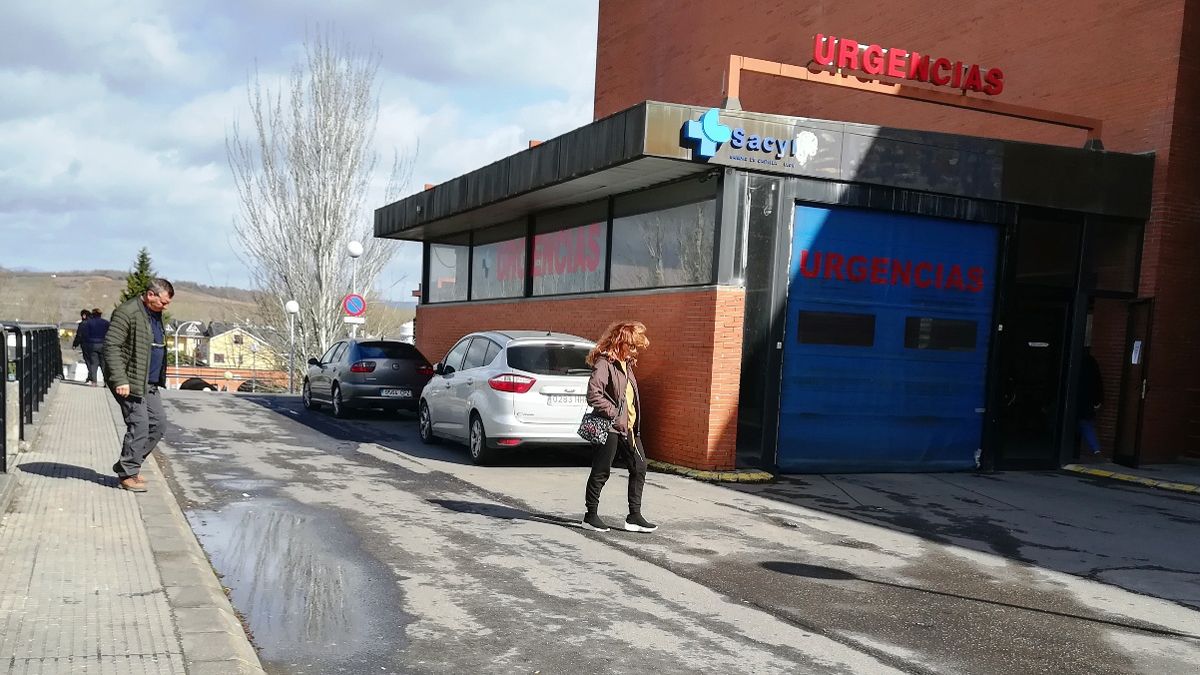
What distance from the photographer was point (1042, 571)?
292 inches

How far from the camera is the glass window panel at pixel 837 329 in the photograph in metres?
12.2

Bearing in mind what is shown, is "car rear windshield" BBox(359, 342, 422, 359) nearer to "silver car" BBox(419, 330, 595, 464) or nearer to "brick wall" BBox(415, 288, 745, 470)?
"brick wall" BBox(415, 288, 745, 470)

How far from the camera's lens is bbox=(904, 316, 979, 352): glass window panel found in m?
12.8

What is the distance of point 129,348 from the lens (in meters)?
8.16

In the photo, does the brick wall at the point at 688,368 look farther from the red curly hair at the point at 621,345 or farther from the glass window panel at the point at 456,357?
the red curly hair at the point at 621,345

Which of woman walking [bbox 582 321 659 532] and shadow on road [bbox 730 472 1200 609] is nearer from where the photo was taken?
shadow on road [bbox 730 472 1200 609]

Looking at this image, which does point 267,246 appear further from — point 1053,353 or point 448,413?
point 1053,353

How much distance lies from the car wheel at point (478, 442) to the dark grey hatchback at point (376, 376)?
5583mm

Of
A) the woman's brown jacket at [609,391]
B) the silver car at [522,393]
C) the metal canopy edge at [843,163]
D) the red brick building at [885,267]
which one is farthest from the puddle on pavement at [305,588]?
the metal canopy edge at [843,163]

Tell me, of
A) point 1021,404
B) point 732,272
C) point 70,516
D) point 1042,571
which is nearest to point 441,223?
point 732,272

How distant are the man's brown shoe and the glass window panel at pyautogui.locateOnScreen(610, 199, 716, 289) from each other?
22.1 ft

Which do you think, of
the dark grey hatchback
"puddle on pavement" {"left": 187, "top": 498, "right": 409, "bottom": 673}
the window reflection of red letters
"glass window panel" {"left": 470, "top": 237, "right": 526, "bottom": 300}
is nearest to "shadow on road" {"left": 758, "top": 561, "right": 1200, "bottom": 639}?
"puddle on pavement" {"left": 187, "top": 498, "right": 409, "bottom": 673}

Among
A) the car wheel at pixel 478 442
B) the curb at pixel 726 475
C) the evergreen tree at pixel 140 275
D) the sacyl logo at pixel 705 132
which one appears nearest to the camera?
the sacyl logo at pixel 705 132

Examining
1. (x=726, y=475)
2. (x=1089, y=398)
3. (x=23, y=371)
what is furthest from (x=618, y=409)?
(x=1089, y=398)
